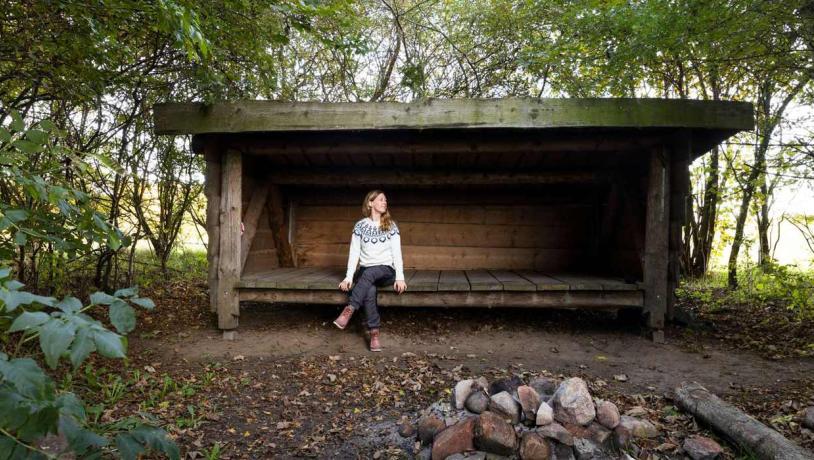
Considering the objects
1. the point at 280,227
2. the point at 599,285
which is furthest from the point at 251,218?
the point at 599,285

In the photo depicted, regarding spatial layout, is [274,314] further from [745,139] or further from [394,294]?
[745,139]

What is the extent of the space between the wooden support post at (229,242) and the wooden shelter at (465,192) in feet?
0.05

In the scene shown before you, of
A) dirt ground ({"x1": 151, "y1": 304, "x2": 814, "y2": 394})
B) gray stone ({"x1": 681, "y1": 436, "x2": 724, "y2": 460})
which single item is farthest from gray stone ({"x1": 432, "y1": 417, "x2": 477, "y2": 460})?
dirt ground ({"x1": 151, "y1": 304, "x2": 814, "y2": 394})

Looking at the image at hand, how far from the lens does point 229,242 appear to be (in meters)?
4.63

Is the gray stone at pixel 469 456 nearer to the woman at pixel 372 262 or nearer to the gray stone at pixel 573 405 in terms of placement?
the gray stone at pixel 573 405

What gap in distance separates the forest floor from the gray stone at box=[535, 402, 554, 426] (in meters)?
0.50

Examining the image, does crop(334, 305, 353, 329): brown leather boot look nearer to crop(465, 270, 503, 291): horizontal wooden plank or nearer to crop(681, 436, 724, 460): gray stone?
crop(465, 270, 503, 291): horizontal wooden plank

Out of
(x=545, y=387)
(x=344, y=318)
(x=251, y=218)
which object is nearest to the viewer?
(x=545, y=387)

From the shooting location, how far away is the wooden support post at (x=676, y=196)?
451 centimetres

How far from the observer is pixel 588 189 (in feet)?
20.5

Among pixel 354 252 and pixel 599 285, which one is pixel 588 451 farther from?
pixel 354 252

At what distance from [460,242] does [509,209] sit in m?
0.84

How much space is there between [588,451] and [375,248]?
2697mm

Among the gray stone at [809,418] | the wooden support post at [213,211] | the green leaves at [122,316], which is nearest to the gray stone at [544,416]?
the gray stone at [809,418]
